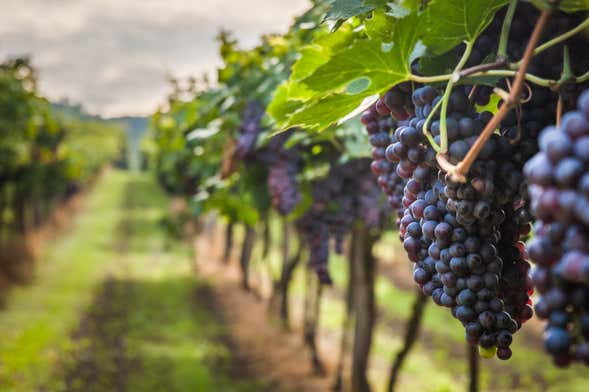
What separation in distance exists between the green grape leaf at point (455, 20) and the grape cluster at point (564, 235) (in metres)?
0.38

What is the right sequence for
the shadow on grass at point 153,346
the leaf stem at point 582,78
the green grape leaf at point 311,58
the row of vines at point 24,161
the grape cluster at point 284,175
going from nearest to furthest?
the leaf stem at point 582,78
the green grape leaf at point 311,58
the grape cluster at point 284,175
the shadow on grass at point 153,346
the row of vines at point 24,161

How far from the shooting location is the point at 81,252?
23.1 metres

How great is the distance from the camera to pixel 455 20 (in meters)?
1.09

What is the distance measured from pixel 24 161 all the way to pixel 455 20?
15.4 metres

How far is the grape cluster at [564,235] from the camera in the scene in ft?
2.38

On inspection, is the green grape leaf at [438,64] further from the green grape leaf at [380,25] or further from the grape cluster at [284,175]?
the grape cluster at [284,175]

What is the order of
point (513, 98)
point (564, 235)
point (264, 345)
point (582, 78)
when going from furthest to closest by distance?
point (264, 345), point (582, 78), point (513, 98), point (564, 235)

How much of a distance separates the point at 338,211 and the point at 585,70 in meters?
2.81

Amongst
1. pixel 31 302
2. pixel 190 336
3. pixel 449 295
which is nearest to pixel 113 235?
pixel 31 302

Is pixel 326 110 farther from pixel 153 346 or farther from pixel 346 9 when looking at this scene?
pixel 153 346

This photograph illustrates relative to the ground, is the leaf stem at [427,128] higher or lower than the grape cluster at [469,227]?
higher

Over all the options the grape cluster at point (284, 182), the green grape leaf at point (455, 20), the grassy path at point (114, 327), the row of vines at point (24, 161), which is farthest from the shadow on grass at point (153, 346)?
the green grape leaf at point (455, 20)

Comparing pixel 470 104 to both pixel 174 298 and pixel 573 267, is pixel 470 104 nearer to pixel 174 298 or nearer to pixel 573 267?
pixel 573 267

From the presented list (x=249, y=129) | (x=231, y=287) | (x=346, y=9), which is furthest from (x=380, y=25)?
(x=231, y=287)
